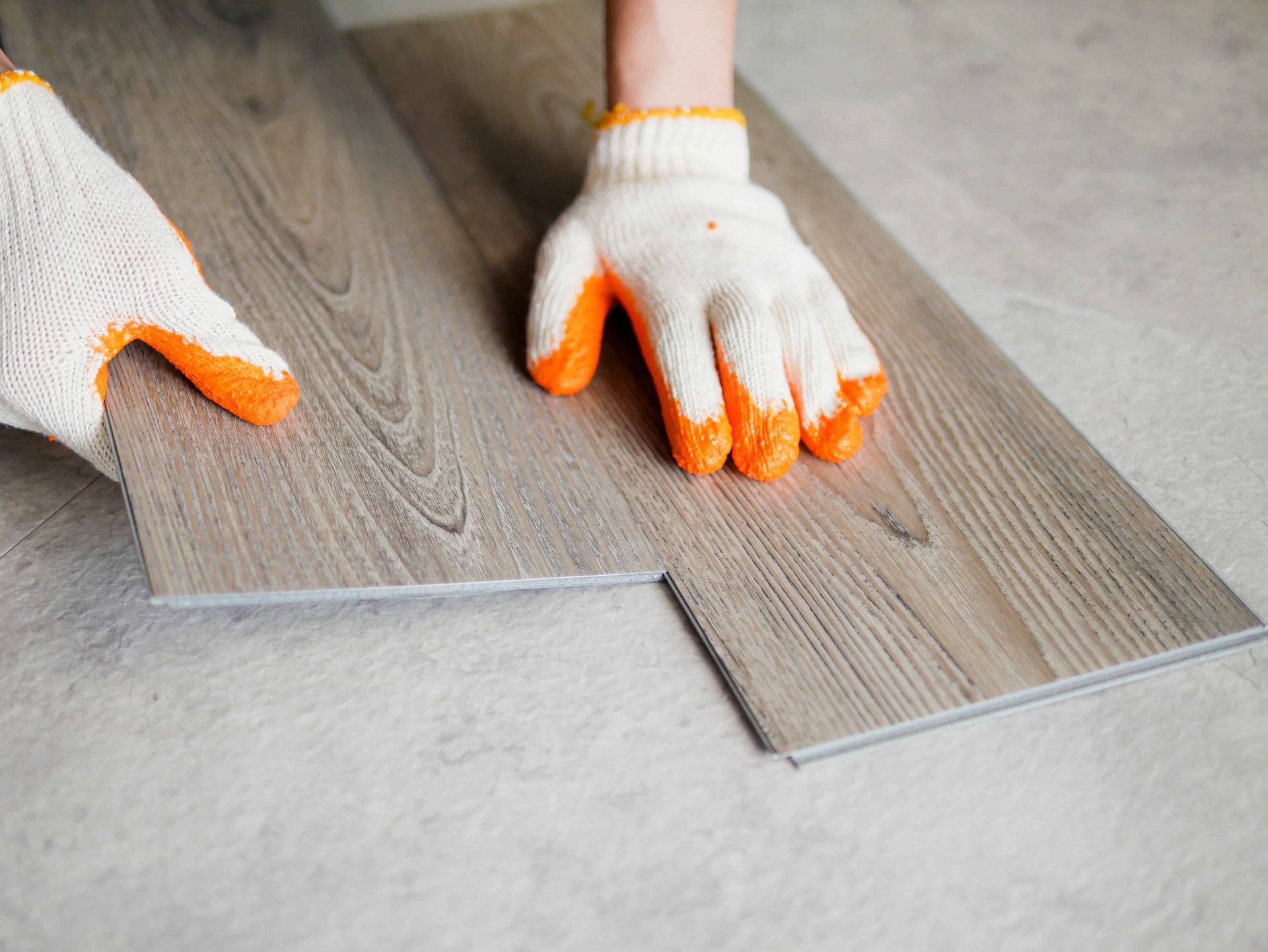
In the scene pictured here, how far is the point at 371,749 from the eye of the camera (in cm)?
86

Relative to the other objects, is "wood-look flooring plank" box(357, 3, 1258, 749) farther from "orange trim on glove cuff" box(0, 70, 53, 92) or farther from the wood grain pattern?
"orange trim on glove cuff" box(0, 70, 53, 92)

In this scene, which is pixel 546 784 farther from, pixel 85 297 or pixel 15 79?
pixel 15 79

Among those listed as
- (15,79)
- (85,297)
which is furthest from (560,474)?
(15,79)

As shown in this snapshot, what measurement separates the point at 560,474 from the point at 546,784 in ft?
1.06

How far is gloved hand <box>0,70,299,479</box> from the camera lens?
0.94 meters

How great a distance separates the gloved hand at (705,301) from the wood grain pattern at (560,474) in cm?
5

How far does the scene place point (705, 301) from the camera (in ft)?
3.56

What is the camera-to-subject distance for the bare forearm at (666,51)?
1.26 m

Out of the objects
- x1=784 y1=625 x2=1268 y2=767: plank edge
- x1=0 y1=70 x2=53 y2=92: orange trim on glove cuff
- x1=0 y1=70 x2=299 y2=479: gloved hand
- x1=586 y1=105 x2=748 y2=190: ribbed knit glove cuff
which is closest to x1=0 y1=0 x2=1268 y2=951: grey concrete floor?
x1=784 y1=625 x2=1268 y2=767: plank edge

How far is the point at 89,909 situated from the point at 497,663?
353mm

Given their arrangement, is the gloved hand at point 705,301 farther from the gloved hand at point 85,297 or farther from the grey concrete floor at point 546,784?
the gloved hand at point 85,297

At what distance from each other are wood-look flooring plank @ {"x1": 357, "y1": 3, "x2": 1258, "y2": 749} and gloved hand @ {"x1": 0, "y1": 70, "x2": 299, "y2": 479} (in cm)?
38

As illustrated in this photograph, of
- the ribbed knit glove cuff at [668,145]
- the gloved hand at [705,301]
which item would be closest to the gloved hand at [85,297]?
the gloved hand at [705,301]

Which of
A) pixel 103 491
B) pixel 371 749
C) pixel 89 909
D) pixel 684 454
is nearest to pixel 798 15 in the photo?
pixel 684 454
